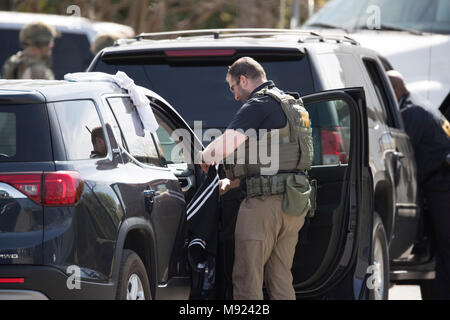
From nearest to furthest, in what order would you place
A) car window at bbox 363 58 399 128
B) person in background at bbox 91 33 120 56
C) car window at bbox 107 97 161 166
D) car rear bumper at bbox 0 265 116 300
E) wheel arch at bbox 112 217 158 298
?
car rear bumper at bbox 0 265 116 300 < wheel arch at bbox 112 217 158 298 < car window at bbox 107 97 161 166 < car window at bbox 363 58 399 128 < person in background at bbox 91 33 120 56

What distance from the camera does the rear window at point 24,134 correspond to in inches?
183

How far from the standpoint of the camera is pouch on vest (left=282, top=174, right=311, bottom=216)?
19.1 feet

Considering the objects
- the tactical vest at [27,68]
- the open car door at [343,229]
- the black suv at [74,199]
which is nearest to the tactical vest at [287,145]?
the open car door at [343,229]

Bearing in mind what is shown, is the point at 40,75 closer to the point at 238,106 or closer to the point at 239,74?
the point at 238,106

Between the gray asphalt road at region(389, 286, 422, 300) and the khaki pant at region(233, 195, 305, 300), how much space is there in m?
3.39

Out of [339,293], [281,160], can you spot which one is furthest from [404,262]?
[281,160]

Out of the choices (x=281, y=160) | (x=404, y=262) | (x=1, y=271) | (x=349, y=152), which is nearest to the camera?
(x=1, y=271)

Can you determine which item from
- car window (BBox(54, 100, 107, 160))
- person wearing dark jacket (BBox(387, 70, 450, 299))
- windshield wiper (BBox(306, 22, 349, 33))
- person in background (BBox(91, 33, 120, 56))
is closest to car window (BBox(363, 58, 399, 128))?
person wearing dark jacket (BBox(387, 70, 450, 299))

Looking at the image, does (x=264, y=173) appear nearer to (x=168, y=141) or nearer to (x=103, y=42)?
(x=168, y=141)

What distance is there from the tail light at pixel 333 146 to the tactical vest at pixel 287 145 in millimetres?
506

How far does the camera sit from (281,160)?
5867 mm

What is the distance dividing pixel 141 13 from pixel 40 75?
1578cm

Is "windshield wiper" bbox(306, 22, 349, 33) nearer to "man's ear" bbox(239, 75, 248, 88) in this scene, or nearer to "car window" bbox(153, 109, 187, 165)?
"car window" bbox(153, 109, 187, 165)

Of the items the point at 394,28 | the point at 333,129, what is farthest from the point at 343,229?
the point at 394,28
